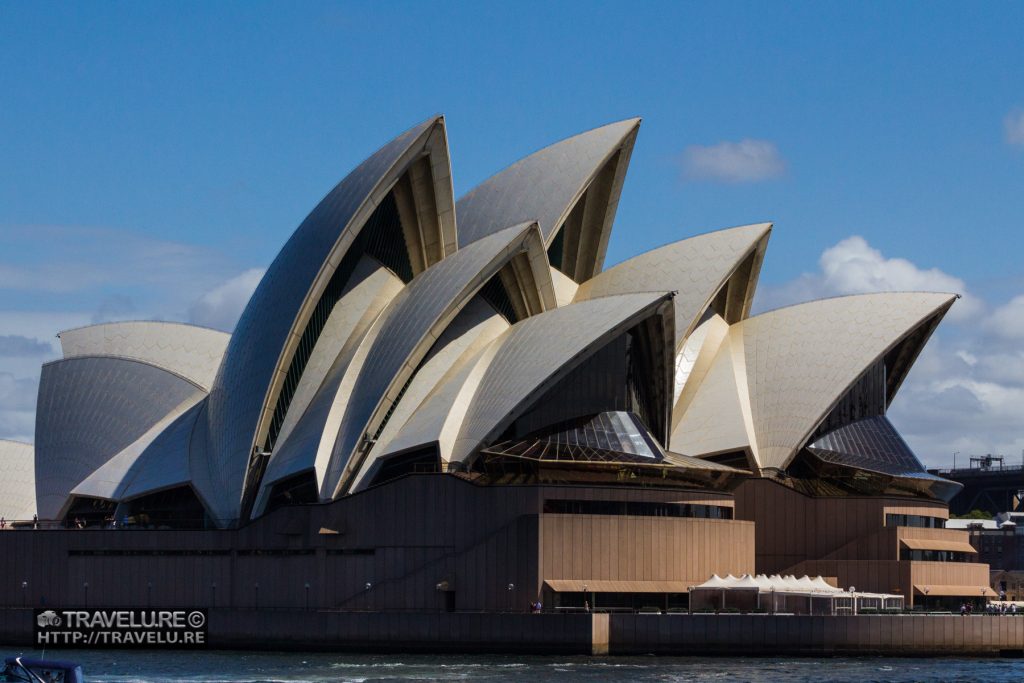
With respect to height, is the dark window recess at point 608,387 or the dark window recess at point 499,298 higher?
the dark window recess at point 499,298

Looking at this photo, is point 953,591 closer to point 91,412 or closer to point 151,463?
point 151,463

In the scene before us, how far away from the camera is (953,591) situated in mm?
73188

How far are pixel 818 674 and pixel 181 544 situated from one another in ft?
91.2

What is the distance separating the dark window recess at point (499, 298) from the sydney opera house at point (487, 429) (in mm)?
106

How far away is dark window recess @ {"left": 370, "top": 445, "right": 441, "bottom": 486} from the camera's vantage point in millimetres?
66000

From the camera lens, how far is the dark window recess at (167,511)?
7250 cm

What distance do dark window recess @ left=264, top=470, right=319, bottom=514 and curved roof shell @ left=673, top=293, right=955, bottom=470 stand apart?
1682 cm

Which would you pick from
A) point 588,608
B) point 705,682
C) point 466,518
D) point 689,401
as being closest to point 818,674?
point 705,682

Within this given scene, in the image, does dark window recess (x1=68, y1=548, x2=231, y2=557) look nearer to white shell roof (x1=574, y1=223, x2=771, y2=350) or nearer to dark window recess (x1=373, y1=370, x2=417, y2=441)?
dark window recess (x1=373, y1=370, x2=417, y2=441)

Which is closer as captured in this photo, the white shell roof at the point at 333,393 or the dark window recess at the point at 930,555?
the white shell roof at the point at 333,393

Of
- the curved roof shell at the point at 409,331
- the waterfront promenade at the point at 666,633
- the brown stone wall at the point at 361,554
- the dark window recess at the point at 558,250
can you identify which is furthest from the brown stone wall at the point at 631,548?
the dark window recess at the point at 558,250

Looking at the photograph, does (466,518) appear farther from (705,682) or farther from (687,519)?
(705,682)

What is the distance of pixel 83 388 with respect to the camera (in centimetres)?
8081

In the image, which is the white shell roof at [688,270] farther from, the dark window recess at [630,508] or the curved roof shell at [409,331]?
the dark window recess at [630,508]
